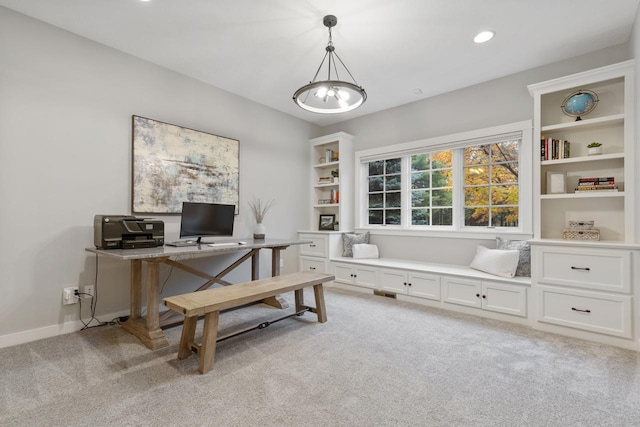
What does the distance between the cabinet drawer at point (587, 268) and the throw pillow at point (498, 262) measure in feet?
1.08

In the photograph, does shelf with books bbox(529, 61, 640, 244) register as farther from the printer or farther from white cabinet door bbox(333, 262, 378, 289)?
the printer

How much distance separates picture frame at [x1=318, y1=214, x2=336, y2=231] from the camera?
5.07 metres

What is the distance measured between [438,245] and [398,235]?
60cm

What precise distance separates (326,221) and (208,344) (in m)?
3.28

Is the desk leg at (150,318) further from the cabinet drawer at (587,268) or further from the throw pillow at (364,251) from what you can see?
the cabinet drawer at (587,268)

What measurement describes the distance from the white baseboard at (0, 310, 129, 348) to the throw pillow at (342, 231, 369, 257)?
3062mm

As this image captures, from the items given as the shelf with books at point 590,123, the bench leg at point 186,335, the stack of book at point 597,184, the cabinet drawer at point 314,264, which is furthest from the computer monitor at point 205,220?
the stack of book at point 597,184

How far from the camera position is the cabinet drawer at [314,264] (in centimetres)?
464

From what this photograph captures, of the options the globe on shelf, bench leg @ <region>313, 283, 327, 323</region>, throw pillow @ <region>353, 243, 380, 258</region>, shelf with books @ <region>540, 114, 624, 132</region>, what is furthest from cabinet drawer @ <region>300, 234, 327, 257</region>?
the globe on shelf

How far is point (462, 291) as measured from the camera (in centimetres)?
335

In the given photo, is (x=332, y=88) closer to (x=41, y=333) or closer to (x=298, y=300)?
(x=298, y=300)

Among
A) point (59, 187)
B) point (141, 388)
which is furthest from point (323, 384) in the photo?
point (59, 187)

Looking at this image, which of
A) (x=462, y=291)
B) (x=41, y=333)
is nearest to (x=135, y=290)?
(x=41, y=333)

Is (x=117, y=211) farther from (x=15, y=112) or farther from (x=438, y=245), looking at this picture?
(x=438, y=245)
